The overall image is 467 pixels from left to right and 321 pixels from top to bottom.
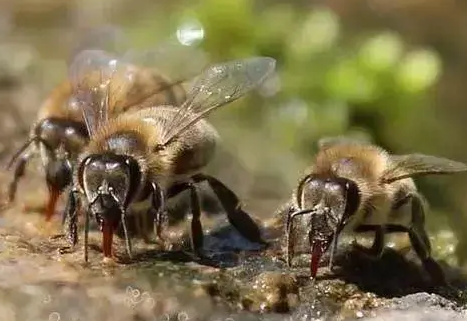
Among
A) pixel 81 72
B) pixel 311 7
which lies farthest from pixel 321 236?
pixel 311 7

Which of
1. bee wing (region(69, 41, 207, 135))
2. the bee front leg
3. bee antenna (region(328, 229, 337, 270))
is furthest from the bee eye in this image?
bee wing (region(69, 41, 207, 135))

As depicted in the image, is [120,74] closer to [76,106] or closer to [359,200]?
[76,106]

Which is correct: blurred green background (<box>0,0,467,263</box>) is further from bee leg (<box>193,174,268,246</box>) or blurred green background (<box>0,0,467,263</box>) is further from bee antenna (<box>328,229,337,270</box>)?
bee antenna (<box>328,229,337,270</box>)

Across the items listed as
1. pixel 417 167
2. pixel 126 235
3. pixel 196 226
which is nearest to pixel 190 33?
pixel 196 226

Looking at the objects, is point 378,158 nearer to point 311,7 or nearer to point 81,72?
point 81,72

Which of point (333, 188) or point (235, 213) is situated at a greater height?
point (333, 188)
